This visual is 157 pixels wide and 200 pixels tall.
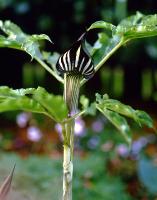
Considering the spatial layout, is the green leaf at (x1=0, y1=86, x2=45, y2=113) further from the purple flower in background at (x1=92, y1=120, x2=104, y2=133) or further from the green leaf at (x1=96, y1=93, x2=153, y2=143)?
the purple flower in background at (x1=92, y1=120, x2=104, y2=133)

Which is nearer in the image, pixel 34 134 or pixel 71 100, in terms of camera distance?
pixel 71 100

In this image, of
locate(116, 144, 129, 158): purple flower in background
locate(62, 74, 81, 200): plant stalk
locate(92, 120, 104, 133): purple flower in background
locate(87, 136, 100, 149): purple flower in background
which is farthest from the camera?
locate(92, 120, 104, 133): purple flower in background

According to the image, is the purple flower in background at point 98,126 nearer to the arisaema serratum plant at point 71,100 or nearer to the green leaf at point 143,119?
the arisaema serratum plant at point 71,100

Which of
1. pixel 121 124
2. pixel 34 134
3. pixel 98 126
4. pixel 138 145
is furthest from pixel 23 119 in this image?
pixel 121 124

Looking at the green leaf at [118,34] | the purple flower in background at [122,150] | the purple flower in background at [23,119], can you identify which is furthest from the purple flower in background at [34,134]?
the green leaf at [118,34]

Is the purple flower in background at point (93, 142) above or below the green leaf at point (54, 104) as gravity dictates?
below

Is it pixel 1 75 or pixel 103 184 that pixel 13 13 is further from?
pixel 103 184

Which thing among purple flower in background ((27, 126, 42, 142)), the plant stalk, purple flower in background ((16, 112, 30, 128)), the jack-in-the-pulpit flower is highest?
the jack-in-the-pulpit flower

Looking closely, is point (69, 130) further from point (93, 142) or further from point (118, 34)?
point (93, 142)

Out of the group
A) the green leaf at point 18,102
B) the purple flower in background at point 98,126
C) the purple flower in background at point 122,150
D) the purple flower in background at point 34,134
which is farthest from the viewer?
the purple flower in background at point 98,126

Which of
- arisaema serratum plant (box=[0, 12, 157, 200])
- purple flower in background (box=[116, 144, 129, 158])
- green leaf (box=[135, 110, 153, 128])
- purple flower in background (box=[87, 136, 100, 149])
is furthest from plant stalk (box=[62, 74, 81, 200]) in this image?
purple flower in background (box=[87, 136, 100, 149])

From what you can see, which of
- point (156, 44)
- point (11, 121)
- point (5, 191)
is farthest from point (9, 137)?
point (5, 191)
